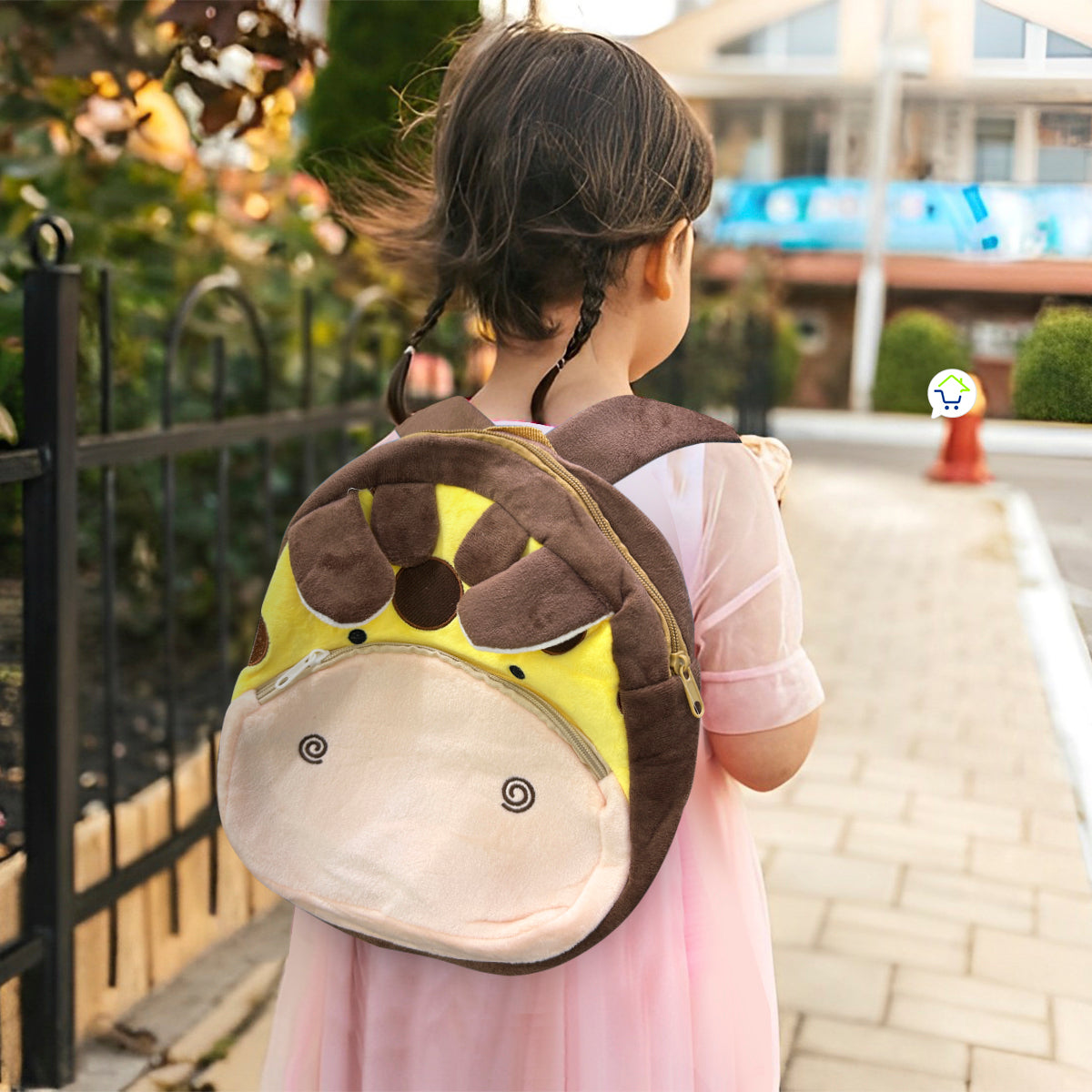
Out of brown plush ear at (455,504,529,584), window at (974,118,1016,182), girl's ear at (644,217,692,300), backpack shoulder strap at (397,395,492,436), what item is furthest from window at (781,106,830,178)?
brown plush ear at (455,504,529,584)

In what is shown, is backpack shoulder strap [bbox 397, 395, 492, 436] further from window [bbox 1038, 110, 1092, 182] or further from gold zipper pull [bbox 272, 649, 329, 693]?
window [bbox 1038, 110, 1092, 182]

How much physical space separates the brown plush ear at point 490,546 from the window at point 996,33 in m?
0.71

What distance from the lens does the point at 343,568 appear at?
3.83 feet

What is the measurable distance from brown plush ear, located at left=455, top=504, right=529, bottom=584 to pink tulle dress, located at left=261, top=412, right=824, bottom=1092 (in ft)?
0.44

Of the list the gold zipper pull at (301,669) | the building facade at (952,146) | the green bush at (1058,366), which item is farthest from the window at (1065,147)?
the gold zipper pull at (301,669)

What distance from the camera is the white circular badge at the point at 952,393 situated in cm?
131

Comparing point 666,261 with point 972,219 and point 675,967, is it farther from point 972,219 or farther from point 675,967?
point 675,967

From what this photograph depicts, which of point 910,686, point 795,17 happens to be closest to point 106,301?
point 795,17

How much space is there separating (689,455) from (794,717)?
0.88ft

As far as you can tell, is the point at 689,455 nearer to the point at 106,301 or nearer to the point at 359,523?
the point at 359,523

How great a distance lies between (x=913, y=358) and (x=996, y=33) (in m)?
0.33

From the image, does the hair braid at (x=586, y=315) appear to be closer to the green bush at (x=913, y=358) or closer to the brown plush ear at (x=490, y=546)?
the brown plush ear at (x=490, y=546)

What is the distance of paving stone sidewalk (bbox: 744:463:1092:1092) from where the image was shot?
2404mm

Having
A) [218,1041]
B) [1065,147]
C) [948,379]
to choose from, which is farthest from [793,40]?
[218,1041]
